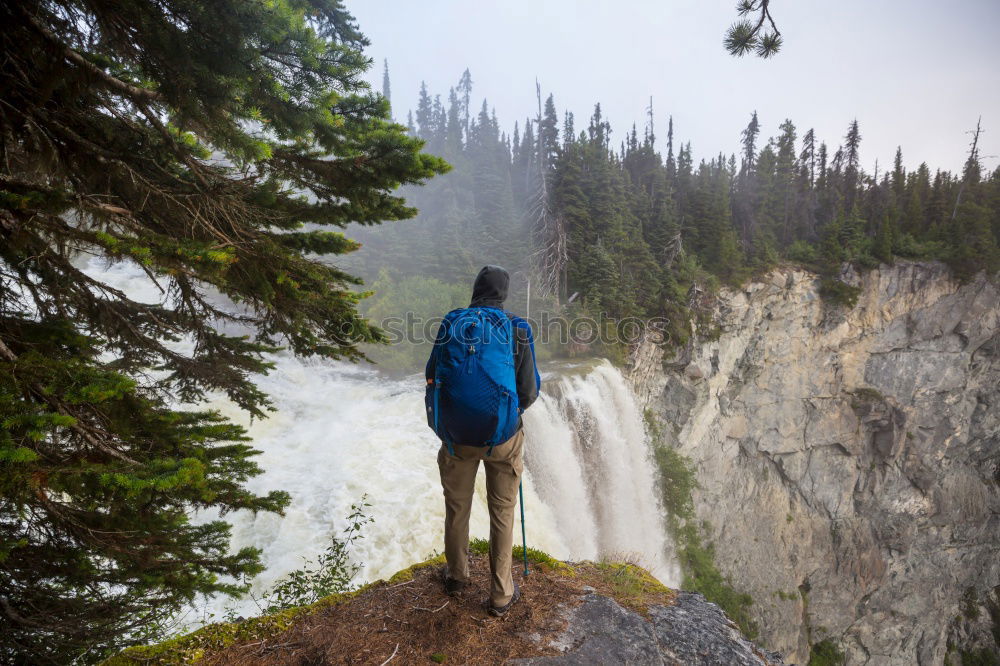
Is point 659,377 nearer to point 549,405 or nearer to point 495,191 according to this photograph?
point 549,405

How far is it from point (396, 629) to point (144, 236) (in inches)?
105

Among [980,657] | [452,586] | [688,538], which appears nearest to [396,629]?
[452,586]

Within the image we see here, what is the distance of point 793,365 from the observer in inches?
1021

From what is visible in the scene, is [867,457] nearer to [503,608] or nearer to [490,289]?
[503,608]

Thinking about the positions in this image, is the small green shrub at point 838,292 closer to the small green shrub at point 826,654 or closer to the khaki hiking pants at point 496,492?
the small green shrub at point 826,654

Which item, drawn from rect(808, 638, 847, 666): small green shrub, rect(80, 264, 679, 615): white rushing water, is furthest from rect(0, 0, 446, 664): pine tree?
rect(808, 638, 847, 666): small green shrub

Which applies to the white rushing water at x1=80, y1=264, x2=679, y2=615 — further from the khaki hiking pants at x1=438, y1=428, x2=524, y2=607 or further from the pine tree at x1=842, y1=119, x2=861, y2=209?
the pine tree at x1=842, y1=119, x2=861, y2=209

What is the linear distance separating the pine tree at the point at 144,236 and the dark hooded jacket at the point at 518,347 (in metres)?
0.85

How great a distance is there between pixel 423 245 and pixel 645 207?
1578cm

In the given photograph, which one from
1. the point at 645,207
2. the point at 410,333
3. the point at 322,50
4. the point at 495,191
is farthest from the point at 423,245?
the point at 322,50

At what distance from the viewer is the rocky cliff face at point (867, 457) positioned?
2455 centimetres

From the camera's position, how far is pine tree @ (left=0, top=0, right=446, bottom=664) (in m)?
2.14

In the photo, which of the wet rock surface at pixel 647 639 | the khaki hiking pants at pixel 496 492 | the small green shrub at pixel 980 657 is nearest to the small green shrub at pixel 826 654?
the small green shrub at pixel 980 657

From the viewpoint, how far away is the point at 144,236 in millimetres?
2223
